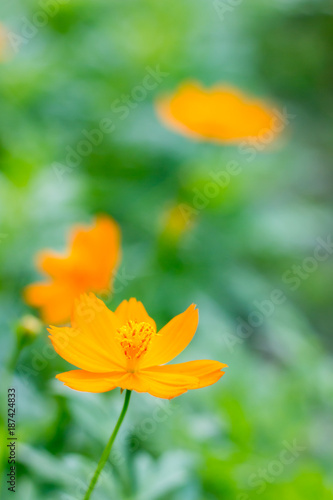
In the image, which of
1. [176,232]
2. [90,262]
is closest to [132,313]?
[90,262]

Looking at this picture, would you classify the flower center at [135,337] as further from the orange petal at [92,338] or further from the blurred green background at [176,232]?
the blurred green background at [176,232]

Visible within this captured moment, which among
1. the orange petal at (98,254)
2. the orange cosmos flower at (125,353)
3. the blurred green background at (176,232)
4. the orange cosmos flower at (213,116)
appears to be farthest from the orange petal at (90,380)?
the orange cosmos flower at (213,116)

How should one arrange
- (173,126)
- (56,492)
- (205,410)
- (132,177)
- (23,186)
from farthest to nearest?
(132,177), (173,126), (23,186), (205,410), (56,492)

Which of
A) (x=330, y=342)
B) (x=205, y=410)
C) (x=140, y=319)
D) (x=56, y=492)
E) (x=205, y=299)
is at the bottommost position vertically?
(x=330, y=342)

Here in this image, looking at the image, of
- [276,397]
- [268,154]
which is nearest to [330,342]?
[268,154]

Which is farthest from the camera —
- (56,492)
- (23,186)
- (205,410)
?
(23,186)

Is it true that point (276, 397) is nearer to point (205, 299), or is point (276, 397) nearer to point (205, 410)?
point (205, 410)

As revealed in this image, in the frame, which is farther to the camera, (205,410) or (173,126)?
(173,126)
